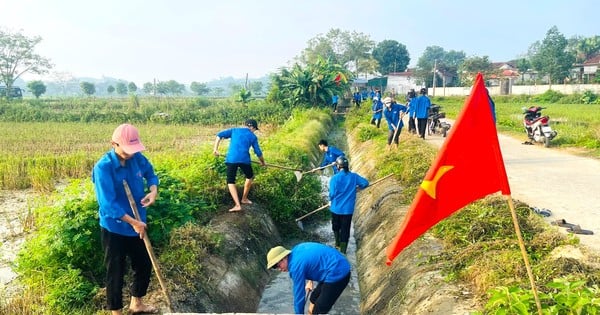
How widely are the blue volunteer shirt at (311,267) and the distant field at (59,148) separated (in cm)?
928

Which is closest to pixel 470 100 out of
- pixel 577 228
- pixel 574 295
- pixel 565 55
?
pixel 574 295

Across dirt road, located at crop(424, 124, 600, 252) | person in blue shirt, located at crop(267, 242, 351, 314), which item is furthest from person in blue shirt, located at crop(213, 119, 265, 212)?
dirt road, located at crop(424, 124, 600, 252)

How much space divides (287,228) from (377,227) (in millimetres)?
1845

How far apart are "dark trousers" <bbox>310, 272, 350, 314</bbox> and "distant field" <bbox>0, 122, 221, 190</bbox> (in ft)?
30.1

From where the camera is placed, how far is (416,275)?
5.29 metres

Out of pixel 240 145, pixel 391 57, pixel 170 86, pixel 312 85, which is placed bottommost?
pixel 240 145

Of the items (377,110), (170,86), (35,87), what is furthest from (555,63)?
(170,86)

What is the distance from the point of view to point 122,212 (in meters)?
3.90

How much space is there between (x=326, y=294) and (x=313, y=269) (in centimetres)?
36

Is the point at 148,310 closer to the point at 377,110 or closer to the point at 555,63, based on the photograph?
the point at 377,110

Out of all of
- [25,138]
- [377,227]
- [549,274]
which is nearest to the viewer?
[549,274]

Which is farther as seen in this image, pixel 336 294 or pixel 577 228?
pixel 577 228

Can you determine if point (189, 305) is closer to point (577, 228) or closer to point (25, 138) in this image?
point (577, 228)

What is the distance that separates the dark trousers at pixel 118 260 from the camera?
→ 13.6 ft
